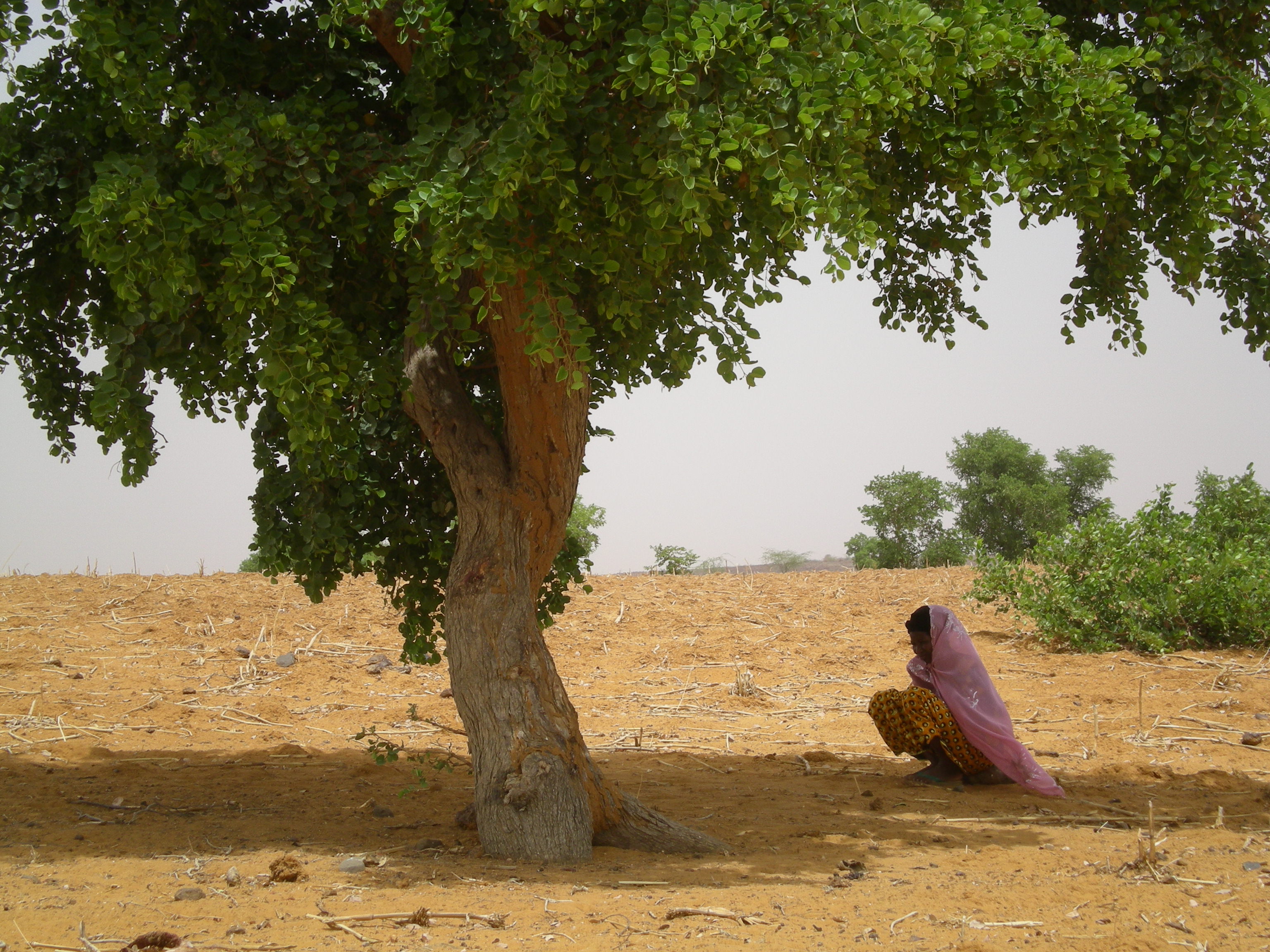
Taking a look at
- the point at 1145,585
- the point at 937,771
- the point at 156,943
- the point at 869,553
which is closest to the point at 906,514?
the point at 869,553

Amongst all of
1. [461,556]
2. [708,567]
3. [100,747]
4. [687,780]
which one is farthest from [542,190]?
[708,567]

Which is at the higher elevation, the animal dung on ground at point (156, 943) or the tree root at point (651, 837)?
the animal dung on ground at point (156, 943)

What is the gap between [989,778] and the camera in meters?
6.50

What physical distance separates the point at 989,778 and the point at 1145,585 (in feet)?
16.2

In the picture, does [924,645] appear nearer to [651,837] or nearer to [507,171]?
[651,837]

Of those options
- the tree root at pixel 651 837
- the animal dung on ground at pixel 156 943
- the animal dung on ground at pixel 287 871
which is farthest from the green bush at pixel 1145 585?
the animal dung on ground at pixel 156 943

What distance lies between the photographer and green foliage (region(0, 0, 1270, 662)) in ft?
11.7

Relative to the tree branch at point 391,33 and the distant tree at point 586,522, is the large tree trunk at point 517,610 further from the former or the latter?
the distant tree at point 586,522

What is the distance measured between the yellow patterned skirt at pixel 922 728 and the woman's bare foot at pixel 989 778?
0.08 feet

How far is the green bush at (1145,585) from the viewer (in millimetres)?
9945

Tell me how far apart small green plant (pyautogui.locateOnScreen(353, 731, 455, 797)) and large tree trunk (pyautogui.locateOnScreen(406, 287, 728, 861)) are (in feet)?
1.45

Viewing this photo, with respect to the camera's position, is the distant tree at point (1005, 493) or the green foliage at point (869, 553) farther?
the distant tree at point (1005, 493)

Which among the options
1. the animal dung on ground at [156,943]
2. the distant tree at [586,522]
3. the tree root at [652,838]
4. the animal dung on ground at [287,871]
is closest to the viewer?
the animal dung on ground at [156,943]

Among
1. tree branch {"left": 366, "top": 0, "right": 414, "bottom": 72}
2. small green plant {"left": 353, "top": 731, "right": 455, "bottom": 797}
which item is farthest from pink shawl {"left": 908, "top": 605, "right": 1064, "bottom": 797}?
tree branch {"left": 366, "top": 0, "right": 414, "bottom": 72}
